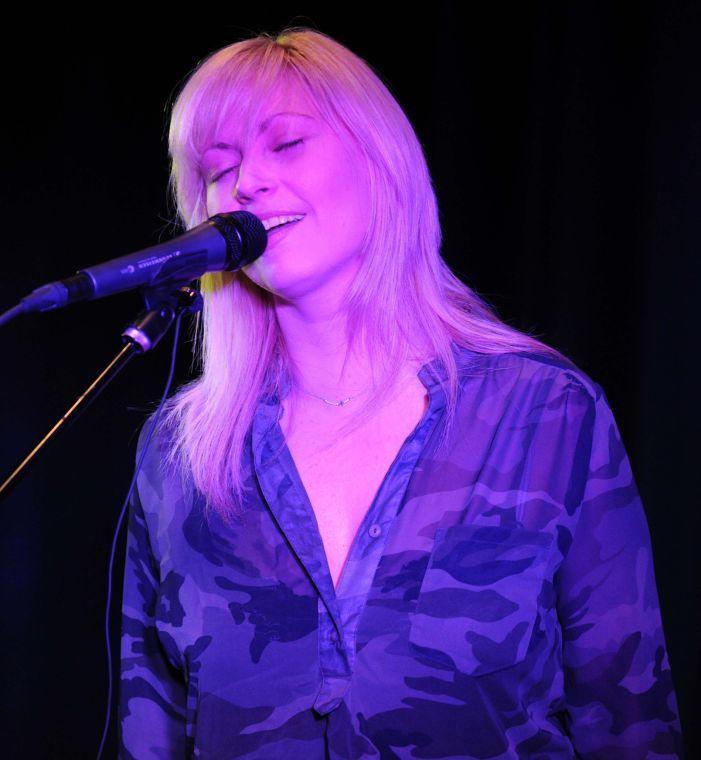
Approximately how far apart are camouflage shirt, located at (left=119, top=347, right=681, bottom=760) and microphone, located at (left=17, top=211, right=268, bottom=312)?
16.7 inches

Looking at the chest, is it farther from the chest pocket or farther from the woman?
the chest pocket

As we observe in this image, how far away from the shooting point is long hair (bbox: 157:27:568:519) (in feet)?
5.09

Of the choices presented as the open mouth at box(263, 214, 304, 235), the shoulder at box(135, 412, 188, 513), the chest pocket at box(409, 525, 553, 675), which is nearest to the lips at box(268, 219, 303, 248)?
the open mouth at box(263, 214, 304, 235)

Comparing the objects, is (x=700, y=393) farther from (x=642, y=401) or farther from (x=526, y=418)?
(x=526, y=418)

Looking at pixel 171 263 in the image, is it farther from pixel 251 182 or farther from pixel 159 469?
pixel 159 469

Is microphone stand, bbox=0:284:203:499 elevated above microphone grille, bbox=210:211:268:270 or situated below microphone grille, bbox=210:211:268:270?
below

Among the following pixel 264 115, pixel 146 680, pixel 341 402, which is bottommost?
pixel 146 680

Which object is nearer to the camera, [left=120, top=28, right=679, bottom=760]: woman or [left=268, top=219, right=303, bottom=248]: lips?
[left=120, top=28, right=679, bottom=760]: woman

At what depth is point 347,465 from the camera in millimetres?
1521

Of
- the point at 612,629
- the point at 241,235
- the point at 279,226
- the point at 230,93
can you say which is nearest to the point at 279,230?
the point at 279,226

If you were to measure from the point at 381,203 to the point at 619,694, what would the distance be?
2.95ft

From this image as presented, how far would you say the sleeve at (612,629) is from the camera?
1.32 m

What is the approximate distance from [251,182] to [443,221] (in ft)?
2.38

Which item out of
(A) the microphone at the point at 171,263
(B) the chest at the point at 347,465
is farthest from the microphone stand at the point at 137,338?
(B) the chest at the point at 347,465
